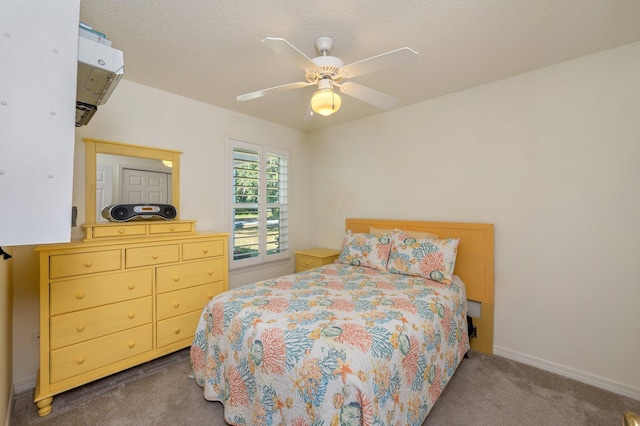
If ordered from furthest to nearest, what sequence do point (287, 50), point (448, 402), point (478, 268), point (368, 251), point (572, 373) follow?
point (368, 251), point (478, 268), point (572, 373), point (448, 402), point (287, 50)

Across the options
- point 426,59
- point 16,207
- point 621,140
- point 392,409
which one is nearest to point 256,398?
point 392,409

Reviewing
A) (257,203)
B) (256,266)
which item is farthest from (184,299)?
(257,203)

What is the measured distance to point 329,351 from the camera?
127 cm

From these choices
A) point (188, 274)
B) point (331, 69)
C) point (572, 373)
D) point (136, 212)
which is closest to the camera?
point (331, 69)

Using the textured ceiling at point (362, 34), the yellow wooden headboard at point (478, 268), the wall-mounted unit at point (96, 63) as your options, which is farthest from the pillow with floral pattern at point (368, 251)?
the wall-mounted unit at point (96, 63)

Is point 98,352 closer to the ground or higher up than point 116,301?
closer to the ground

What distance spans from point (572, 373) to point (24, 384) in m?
4.12

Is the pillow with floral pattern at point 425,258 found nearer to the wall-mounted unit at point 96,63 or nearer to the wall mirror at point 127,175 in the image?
the wall mirror at point 127,175

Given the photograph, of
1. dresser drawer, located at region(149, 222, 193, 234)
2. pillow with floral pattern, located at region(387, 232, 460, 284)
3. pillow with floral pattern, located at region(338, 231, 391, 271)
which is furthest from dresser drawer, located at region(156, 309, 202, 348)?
pillow with floral pattern, located at region(387, 232, 460, 284)

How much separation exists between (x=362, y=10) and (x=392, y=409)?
210 cm

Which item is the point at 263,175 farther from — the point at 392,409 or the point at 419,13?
the point at 392,409

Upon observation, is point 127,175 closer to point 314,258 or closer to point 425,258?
point 314,258

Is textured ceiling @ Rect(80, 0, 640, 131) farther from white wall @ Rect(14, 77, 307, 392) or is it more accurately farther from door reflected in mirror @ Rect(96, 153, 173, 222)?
door reflected in mirror @ Rect(96, 153, 173, 222)

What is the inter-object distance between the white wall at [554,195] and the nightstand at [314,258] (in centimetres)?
116
